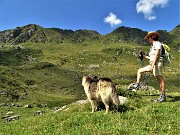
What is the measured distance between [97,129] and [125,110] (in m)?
4.22

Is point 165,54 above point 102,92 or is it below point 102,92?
above

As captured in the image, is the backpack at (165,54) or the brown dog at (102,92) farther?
the backpack at (165,54)

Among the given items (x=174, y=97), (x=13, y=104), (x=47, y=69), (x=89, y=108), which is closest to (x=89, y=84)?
(x=89, y=108)

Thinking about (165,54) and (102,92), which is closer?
(102,92)

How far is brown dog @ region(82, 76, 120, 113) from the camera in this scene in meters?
18.2

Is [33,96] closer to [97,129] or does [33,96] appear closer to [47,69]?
[97,129]

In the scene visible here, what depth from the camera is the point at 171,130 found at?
1511 centimetres

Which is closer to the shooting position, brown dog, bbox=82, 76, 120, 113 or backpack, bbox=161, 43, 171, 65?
brown dog, bbox=82, 76, 120, 113

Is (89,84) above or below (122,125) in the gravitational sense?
above

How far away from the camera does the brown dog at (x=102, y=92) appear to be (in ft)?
59.9

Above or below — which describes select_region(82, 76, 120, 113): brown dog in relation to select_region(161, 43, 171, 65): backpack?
below

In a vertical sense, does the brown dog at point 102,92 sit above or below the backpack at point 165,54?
below

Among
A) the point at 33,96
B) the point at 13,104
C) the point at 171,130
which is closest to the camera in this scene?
the point at 171,130

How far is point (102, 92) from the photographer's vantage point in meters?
18.5
